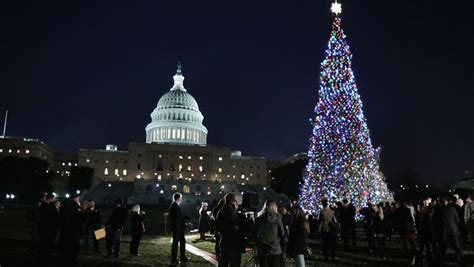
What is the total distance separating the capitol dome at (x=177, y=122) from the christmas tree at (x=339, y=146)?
3493 inches

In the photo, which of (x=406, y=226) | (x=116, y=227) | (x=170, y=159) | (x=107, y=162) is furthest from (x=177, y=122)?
(x=406, y=226)

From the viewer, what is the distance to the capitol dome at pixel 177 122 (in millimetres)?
116188

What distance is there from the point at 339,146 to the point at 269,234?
17.1 meters

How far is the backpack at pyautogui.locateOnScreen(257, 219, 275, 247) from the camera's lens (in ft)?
27.0

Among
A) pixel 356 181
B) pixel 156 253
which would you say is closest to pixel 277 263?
pixel 156 253

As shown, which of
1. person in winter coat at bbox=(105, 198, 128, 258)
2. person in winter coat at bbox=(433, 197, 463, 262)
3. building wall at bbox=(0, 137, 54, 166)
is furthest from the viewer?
building wall at bbox=(0, 137, 54, 166)

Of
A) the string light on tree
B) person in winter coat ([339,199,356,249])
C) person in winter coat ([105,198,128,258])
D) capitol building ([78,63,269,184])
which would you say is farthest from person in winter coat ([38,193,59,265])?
capitol building ([78,63,269,184])

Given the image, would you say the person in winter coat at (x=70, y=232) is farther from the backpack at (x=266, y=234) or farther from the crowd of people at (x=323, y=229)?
the backpack at (x=266, y=234)

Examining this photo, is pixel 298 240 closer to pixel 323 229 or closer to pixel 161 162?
pixel 323 229

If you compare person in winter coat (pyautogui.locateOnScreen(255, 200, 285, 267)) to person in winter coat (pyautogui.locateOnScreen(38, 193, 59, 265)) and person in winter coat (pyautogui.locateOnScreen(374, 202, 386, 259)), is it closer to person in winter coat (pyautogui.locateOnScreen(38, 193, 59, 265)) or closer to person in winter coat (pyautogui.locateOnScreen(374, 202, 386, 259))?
person in winter coat (pyautogui.locateOnScreen(38, 193, 59, 265))

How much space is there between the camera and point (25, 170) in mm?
61156

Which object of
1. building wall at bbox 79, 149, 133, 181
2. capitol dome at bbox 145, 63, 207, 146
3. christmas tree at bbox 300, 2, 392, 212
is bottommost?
christmas tree at bbox 300, 2, 392, 212

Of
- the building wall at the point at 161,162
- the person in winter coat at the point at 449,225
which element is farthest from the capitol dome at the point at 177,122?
the person in winter coat at the point at 449,225

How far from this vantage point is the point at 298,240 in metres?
9.70
